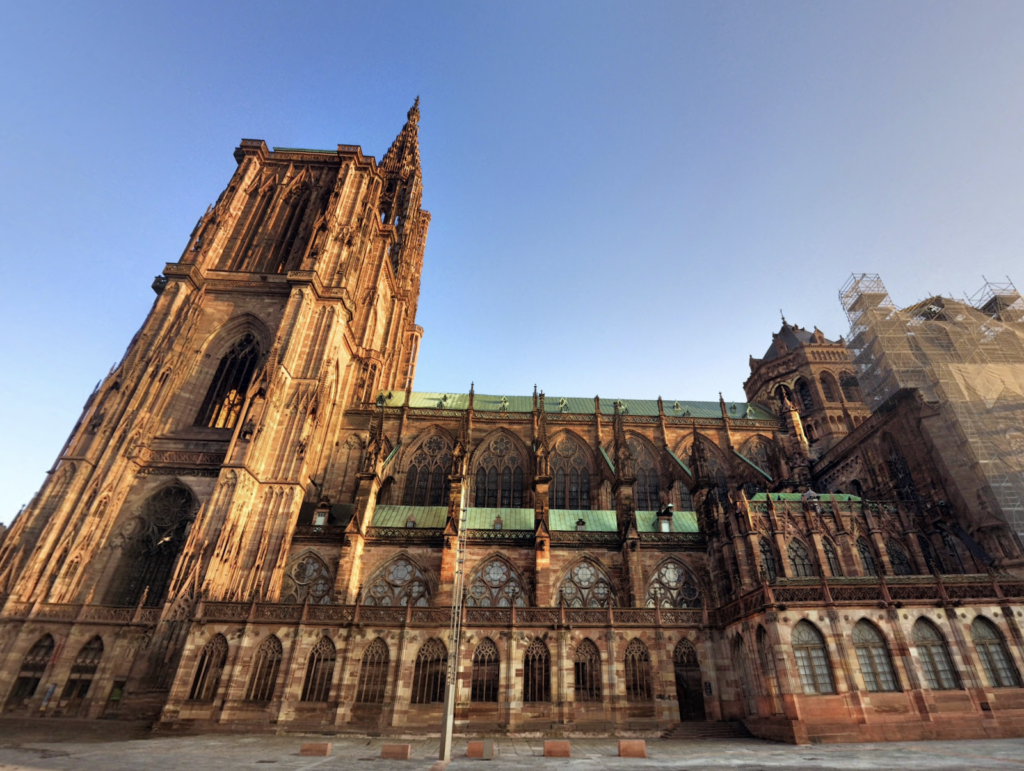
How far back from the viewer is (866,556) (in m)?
29.6

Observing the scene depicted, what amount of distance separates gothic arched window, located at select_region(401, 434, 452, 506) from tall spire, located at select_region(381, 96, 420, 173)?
38.4 metres

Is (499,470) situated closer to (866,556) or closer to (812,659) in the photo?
(812,659)

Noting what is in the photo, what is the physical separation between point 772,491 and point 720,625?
15777 millimetres

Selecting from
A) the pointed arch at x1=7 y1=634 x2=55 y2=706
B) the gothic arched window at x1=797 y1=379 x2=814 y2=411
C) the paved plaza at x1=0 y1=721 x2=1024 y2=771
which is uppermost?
the gothic arched window at x1=797 y1=379 x2=814 y2=411

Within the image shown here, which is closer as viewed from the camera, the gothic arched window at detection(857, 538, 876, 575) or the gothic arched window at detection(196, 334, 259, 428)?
the gothic arched window at detection(857, 538, 876, 575)

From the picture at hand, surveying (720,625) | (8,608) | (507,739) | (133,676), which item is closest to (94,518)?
(8,608)

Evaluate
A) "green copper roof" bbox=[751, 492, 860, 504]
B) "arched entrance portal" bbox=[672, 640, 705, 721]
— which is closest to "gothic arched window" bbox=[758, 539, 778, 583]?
"green copper roof" bbox=[751, 492, 860, 504]

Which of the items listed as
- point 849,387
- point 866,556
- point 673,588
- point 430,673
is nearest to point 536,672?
point 430,673

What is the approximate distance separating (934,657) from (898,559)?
1163 cm

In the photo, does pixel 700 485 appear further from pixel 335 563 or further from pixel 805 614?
pixel 335 563

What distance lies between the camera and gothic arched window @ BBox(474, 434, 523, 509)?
37.8 meters

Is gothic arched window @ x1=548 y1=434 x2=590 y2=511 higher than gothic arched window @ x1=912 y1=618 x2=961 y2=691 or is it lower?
higher

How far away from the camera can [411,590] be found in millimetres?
28609

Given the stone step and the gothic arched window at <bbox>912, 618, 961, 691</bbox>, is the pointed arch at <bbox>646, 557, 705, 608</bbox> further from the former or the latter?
the gothic arched window at <bbox>912, 618, 961, 691</bbox>
